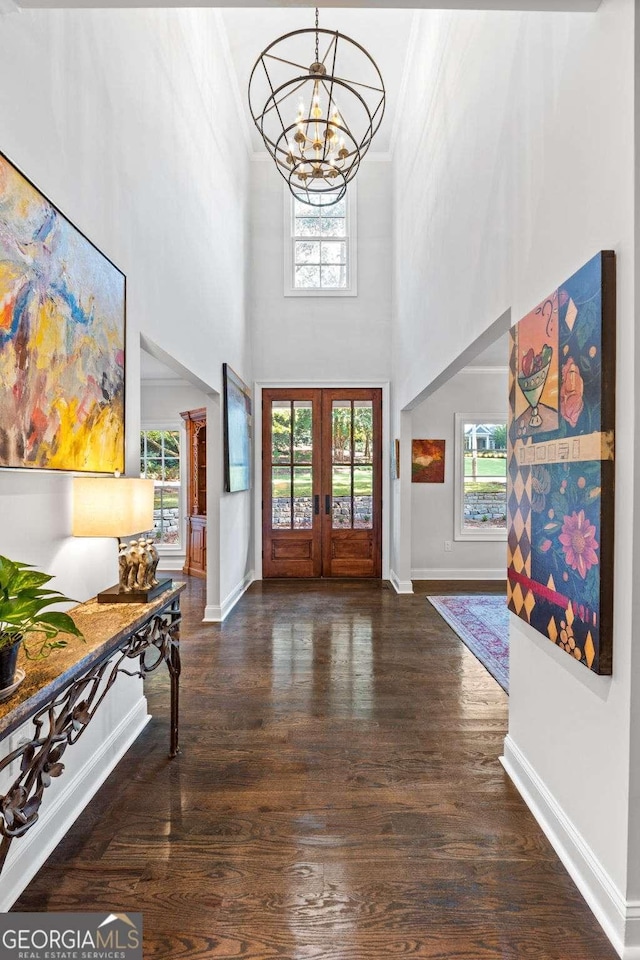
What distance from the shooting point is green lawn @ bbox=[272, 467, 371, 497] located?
6.20 m

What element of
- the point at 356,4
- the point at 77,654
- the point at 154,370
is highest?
the point at 356,4

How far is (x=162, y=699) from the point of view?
113 inches

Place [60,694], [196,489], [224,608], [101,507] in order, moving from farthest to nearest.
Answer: [196,489] → [224,608] → [101,507] → [60,694]

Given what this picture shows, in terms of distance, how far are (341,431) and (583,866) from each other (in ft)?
16.6

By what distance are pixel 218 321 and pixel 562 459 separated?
362 cm

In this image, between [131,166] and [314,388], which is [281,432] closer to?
[314,388]

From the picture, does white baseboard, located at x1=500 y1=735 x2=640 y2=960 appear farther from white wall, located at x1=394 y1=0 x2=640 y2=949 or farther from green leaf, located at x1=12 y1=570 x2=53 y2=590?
green leaf, located at x1=12 y1=570 x2=53 y2=590

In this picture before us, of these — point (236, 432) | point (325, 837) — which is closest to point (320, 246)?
point (236, 432)

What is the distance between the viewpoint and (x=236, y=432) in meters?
5.01

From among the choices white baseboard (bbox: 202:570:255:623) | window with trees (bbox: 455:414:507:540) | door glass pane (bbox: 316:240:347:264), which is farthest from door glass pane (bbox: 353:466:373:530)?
door glass pane (bbox: 316:240:347:264)

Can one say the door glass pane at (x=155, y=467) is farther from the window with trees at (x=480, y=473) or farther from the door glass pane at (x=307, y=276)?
the window with trees at (x=480, y=473)

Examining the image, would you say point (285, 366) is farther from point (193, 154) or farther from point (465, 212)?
point (465, 212)

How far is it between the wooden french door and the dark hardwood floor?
3.11 m

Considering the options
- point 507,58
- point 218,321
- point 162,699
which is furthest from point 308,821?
point 218,321
